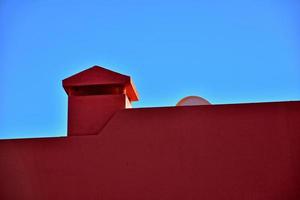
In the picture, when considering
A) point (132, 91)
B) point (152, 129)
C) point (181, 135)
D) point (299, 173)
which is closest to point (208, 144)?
point (181, 135)

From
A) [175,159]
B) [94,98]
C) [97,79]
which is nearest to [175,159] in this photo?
[175,159]

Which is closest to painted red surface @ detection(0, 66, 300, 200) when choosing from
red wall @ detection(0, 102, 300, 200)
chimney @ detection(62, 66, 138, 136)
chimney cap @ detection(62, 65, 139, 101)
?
red wall @ detection(0, 102, 300, 200)

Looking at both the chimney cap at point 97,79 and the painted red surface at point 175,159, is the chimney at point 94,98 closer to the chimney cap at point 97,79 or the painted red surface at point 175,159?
the chimney cap at point 97,79

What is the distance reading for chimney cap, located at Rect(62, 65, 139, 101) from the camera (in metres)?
8.79

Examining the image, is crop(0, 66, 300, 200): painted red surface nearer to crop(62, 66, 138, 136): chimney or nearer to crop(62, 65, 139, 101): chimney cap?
crop(62, 66, 138, 136): chimney

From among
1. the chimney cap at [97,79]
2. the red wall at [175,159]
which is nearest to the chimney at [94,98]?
the chimney cap at [97,79]

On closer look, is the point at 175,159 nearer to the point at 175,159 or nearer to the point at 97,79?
the point at 175,159

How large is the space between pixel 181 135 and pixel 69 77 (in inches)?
126

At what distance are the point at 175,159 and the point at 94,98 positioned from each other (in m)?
2.53

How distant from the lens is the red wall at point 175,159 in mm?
7121

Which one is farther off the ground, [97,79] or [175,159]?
[97,79]

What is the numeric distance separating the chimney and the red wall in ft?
3.13

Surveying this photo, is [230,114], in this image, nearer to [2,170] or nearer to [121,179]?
[121,179]

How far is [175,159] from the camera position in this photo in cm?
731
